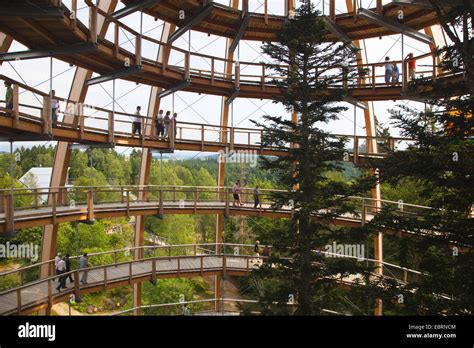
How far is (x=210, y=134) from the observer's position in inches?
758

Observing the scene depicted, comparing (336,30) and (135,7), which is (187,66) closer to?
(135,7)

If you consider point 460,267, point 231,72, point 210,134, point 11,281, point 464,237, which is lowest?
point 11,281

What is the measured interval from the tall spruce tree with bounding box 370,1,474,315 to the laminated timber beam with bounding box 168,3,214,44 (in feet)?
42.7

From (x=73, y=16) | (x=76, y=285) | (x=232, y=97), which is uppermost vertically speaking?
(x=232, y=97)

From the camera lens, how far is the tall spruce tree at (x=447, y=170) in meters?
7.29

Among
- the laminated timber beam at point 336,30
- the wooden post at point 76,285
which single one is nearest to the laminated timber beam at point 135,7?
the laminated timber beam at point 336,30

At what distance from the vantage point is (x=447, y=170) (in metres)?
7.80

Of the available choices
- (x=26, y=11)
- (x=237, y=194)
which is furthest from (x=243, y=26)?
(x=26, y=11)

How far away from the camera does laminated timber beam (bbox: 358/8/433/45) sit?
1864 cm

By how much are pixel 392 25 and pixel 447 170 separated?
1384 centimetres

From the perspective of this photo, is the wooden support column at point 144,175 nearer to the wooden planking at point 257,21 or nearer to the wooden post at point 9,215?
the wooden planking at point 257,21
